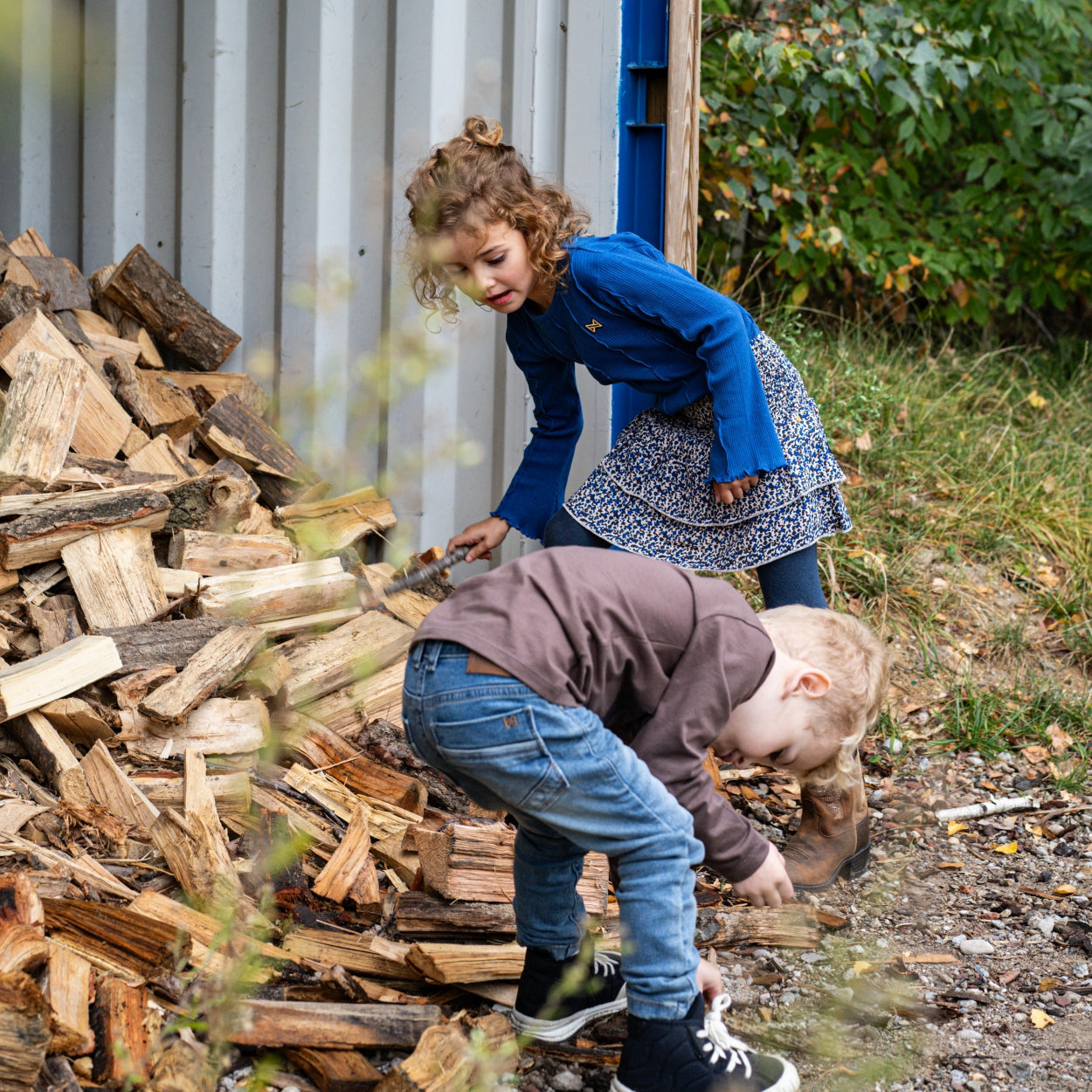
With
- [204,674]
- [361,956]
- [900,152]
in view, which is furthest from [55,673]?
[900,152]

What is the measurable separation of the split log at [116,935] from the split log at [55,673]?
0.59 metres

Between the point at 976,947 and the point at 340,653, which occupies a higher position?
the point at 340,653

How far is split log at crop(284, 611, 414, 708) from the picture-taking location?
8.63 feet

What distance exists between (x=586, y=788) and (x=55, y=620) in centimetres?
155

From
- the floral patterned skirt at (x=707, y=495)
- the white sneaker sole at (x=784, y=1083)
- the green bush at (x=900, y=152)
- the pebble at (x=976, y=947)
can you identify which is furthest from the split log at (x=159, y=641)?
the green bush at (x=900, y=152)

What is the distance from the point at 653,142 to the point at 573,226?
861 mm

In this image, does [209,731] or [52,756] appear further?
[209,731]

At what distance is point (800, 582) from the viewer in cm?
254

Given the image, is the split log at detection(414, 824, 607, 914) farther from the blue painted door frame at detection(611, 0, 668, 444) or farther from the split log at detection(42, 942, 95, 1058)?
the blue painted door frame at detection(611, 0, 668, 444)

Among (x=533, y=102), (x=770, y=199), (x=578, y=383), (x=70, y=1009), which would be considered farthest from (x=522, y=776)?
(x=770, y=199)

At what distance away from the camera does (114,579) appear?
103 inches

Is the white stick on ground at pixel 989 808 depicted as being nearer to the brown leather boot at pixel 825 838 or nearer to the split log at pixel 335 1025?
the brown leather boot at pixel 825 838

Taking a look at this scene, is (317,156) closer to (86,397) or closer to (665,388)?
(86,397)

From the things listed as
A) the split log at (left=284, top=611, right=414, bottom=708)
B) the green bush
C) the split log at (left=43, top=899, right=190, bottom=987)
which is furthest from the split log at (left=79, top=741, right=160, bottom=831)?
the green bush
